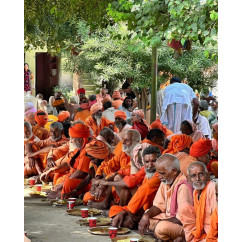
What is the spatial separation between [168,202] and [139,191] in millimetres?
649

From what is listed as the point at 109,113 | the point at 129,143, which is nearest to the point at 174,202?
the point at 129,143

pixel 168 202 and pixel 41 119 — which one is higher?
pixel 41 119

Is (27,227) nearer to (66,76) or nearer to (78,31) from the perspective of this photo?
(78,31)

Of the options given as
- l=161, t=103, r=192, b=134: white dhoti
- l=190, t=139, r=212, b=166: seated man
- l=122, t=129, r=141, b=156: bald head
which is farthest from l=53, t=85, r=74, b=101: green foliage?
l=190, t=139, r=212, b=166: seated man

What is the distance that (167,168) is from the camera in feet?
22.5

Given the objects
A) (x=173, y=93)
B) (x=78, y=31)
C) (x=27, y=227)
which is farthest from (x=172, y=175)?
(x=78, y=31)

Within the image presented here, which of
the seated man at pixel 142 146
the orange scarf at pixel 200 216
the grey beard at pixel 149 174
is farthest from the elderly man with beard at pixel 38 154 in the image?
the orange scarf at pixel 200 216

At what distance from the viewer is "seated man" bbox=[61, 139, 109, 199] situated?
9.02 m

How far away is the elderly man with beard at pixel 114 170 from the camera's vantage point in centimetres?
834

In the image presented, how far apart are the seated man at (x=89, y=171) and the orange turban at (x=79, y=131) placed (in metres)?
0.49

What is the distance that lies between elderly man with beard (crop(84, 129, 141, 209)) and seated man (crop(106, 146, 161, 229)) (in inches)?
10.7

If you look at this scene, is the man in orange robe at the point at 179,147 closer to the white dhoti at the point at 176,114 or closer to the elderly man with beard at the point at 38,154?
the elderly man with beard at the point at 38,154

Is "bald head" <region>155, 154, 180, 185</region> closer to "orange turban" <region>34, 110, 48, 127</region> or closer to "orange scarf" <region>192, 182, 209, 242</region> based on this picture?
"orange scarf" <region>192, 182, 209, 242</region>

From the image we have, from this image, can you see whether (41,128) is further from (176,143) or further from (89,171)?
(176,143)
